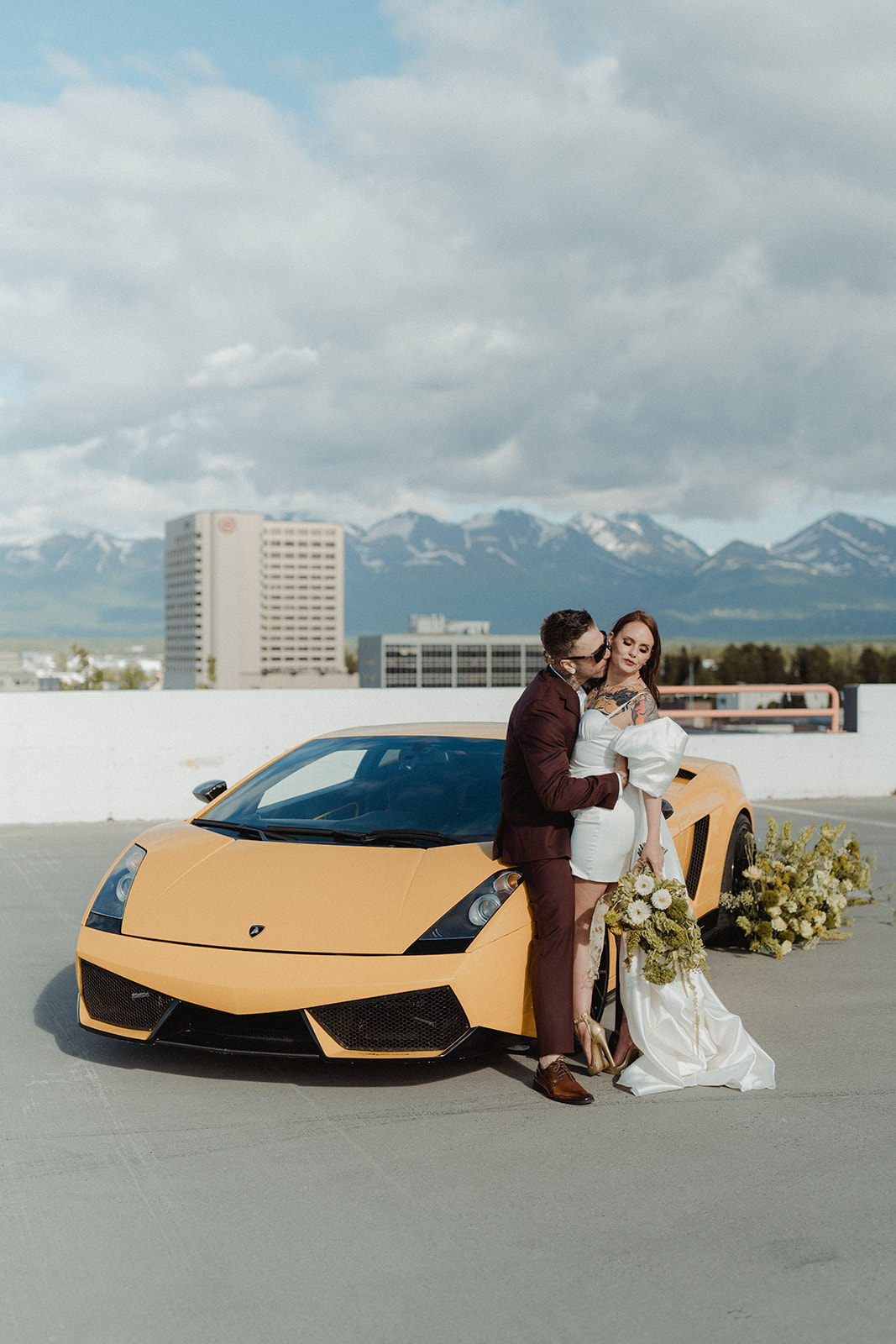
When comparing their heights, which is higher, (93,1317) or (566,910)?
(566,910)

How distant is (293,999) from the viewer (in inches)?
161

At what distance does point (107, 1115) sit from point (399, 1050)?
3.20 ft

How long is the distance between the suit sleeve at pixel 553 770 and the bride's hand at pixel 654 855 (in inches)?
9.5

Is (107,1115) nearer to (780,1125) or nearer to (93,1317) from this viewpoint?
(93,1317)

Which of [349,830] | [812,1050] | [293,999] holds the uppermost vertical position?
[349,830]

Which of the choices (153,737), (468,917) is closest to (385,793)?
(468,917)

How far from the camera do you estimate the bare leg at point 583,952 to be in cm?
453

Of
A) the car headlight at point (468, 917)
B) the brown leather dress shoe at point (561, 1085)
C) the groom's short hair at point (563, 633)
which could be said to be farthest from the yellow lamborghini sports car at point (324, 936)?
the groom's short hair at point (563, 633)

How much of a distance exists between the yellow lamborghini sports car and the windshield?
0.02m

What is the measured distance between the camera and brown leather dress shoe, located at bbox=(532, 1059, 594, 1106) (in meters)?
4.26

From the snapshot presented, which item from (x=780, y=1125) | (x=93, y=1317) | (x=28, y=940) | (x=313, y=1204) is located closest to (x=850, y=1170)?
(x=780, y=1125)

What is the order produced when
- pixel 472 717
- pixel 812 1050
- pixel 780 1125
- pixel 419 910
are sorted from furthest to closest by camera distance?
pixel 472 717 → pixel 812 1050 → pixel 419 910 → pixel 780 1125

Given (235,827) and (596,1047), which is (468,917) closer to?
(596,1047)

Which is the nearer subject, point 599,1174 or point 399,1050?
point 599,1174
